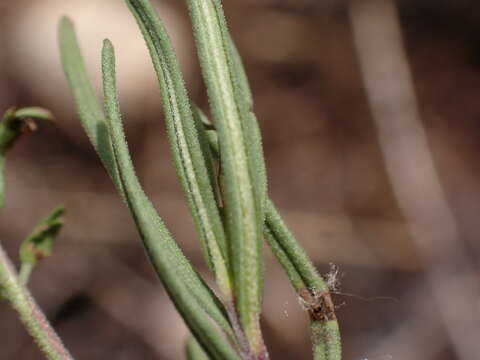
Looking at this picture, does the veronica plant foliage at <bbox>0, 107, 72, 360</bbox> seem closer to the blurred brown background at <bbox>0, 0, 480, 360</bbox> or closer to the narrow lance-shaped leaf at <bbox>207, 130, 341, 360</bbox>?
the narrow lance-shaped leaf at <bbox>207, 130, 341, 360</bbox>

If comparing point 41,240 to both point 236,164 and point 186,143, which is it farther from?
point 236,164

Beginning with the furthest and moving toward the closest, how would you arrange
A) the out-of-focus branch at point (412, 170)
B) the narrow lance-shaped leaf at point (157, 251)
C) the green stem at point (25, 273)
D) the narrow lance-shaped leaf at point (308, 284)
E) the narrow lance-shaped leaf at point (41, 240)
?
the out-of-focus branch at point (412, 170), the narrow lance-shaped leaf at point (41, 240), the green stem at point (25, 273), the narrow lance-shaped leaf at point (308, 284), the narrow lance-shaped leaf at point (157, 251)

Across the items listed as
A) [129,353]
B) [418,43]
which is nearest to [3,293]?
[129,353]

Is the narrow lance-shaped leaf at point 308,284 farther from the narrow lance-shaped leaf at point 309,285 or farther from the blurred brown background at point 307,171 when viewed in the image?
the blurred brown background at point 307,171

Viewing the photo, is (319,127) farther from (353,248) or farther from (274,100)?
(353,248)

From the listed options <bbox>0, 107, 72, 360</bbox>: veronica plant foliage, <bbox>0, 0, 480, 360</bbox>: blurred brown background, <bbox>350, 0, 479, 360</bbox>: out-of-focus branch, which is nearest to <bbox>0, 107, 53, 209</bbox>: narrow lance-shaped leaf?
<bbox>0, 107, 72, 360</bbox>: veronica plant foliage

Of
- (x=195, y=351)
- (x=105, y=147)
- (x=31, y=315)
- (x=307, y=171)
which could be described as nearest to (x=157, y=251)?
(x=105, y=147)

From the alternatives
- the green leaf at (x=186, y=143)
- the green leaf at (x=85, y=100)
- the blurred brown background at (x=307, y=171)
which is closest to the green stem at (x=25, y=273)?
the green leaf at (x=85, y=100)
